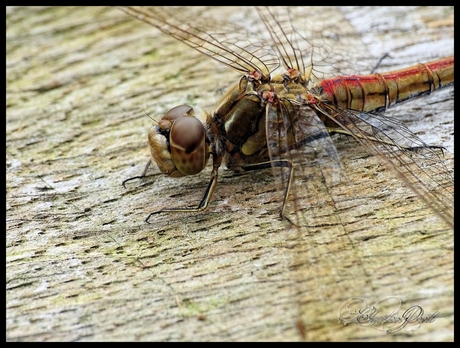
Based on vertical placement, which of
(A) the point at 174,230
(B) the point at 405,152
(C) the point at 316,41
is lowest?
(A) the point at 174,230

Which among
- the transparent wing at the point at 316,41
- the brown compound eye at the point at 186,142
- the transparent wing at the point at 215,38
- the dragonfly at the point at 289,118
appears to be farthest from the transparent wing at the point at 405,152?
the brown compound eye at the point at 186,142

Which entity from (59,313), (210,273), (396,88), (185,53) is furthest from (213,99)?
(59,313)

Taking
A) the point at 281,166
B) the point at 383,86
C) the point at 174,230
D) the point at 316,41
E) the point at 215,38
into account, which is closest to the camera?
the point at 174,230

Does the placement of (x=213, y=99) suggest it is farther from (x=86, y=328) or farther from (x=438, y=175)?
(x=86, y=328)

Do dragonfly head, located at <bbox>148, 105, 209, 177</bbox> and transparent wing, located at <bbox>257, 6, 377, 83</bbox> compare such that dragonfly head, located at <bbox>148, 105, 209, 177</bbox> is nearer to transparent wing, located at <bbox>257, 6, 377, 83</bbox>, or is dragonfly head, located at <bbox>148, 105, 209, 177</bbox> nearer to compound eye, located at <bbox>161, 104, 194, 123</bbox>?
compound eye, located at <bbox>161, 104, 194, 123</bbox>

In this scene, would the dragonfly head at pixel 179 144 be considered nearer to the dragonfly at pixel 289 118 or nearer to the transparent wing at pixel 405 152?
the dragonfly at pixel 289 118

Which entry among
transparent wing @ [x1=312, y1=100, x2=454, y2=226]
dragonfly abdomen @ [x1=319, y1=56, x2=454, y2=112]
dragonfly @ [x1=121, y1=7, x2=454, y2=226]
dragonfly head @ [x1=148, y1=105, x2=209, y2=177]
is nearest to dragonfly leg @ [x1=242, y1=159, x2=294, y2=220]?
dragonfly @ [x1=121, y1=7, x2=454, y2=226]

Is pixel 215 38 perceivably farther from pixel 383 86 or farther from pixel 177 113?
pixel 383 86

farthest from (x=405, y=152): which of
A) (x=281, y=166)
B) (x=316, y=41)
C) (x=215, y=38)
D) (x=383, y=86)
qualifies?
(x=215, y=38)
